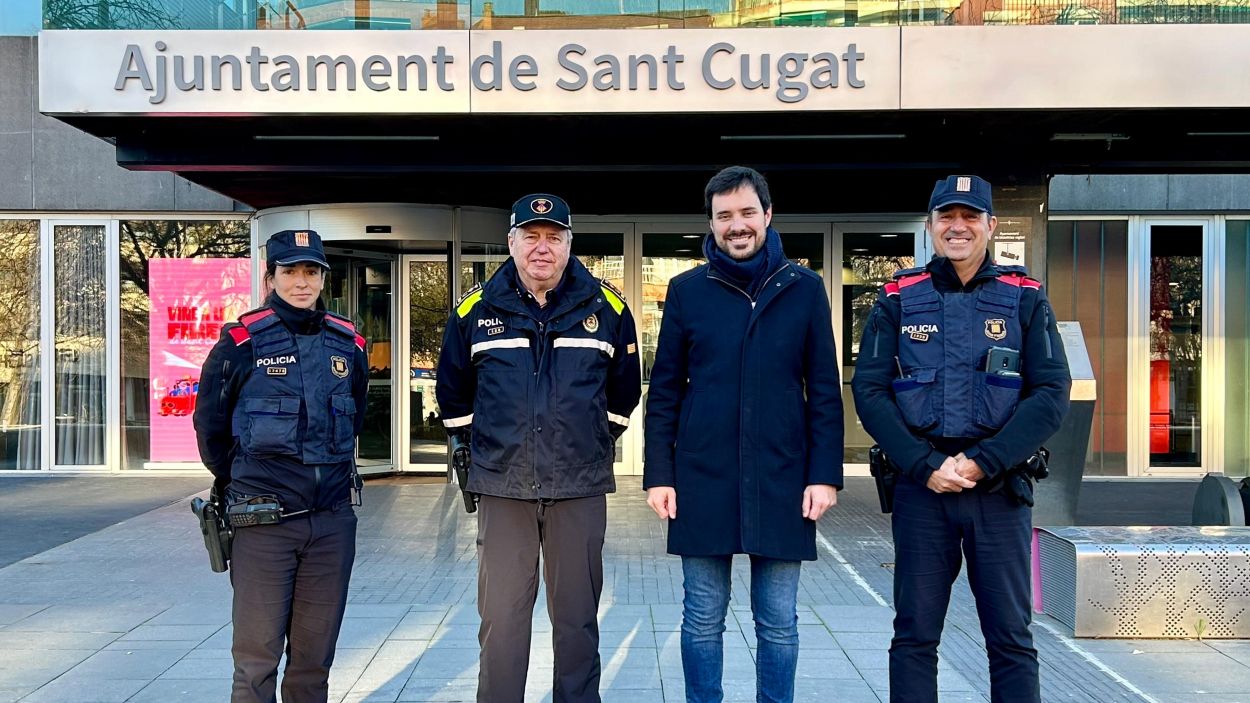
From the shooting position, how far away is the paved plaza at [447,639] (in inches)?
176

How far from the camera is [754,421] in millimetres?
3383

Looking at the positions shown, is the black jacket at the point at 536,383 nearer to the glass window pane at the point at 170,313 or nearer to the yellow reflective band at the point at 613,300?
the yellow reflective band at the point at 613,300

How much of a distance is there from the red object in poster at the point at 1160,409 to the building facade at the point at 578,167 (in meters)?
0.04

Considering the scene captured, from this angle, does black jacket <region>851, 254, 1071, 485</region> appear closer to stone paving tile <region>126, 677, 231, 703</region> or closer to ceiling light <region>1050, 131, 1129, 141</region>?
stone paving tile <region>126, 677, 231, 703</region>

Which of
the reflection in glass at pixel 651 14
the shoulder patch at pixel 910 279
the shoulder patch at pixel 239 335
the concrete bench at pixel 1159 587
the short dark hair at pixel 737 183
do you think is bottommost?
the concrete bench at pixel 1159 587

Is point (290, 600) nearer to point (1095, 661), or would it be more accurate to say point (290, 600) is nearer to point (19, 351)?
point (1095, 661)

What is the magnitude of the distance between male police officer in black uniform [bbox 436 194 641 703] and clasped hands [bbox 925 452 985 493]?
4.02 feet

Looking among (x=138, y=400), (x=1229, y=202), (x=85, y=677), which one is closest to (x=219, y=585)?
(x=85, y=677)

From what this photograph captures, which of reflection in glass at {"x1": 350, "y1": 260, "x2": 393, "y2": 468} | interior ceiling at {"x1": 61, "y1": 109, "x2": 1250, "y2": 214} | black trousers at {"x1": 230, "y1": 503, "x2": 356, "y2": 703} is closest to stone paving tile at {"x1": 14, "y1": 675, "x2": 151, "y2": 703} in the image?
black trousers at {"x1": 230, "y1": 503, "x2": 356, "y2": 703}

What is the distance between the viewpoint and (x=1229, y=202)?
1149 cm

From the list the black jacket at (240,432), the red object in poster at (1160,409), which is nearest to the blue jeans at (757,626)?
the black jacket at (240,432)

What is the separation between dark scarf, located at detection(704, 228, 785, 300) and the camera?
341cm

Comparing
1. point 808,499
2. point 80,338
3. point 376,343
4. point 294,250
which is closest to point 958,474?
point 808,499

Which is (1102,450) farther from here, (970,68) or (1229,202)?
(970,68)
